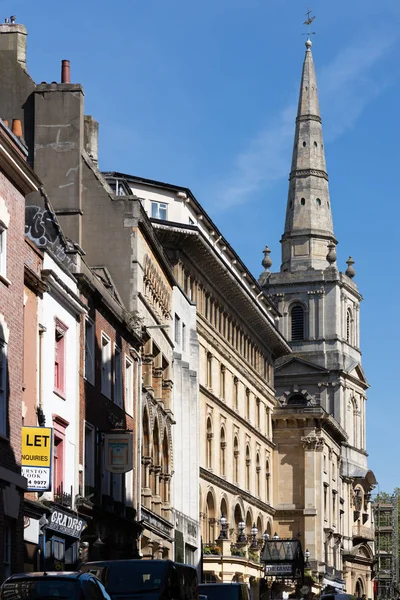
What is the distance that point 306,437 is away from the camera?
119000 millimetres

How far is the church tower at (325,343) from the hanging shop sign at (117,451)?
2959 inches

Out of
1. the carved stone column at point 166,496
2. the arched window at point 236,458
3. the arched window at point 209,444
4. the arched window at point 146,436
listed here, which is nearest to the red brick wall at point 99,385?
the arched window at point 146,436

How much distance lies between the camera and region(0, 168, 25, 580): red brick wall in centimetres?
3297

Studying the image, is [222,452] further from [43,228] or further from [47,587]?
[47,587]

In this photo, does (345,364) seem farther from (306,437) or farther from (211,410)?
(211,410)

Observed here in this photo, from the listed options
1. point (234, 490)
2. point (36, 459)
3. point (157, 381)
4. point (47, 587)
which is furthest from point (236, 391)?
point (47, 587)

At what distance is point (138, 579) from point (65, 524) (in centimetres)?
1197

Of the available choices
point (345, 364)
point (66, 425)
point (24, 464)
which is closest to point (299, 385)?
point (345, 364)

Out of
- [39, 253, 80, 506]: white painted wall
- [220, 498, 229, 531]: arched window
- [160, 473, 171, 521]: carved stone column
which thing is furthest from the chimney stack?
[220, 498, 229, 531]: arched window

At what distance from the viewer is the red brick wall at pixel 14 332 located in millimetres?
32969

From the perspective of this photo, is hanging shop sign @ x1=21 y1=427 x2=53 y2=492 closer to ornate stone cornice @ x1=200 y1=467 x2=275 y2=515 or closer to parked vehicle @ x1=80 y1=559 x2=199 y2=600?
parked vehicle @ x1=80 y1=559 x2=199 y2=600

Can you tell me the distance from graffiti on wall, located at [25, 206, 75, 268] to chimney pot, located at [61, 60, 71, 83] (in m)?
10.9

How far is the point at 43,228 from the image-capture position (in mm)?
47125

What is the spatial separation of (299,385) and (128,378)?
8938 cm
